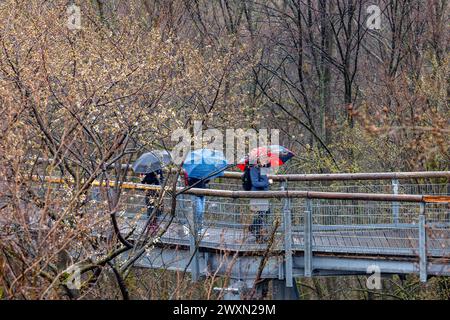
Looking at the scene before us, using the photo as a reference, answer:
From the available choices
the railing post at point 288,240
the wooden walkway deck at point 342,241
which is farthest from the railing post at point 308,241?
the railing post at point 288,240

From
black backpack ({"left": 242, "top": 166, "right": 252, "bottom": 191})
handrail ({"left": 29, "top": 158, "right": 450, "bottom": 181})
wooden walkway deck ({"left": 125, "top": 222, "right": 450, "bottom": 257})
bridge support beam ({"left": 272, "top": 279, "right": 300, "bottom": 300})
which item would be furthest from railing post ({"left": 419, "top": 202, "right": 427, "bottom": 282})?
black backpack ({"left": 242, "top": 166, "right": 252, "bottom": 191})

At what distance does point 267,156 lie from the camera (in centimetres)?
1339

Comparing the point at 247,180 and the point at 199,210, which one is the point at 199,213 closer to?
the point at 199,210

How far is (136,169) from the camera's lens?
43.9 ft

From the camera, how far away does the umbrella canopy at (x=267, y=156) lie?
13117mm

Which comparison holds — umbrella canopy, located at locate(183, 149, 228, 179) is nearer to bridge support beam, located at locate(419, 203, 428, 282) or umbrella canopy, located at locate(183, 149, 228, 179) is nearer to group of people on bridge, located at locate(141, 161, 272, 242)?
group of people on bridge, located at locate(141, 161, 272, 242)

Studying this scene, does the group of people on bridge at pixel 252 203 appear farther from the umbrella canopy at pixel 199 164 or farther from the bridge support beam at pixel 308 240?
the bridge support beam at pixel 308 240

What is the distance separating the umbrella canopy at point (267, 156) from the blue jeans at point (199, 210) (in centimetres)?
108

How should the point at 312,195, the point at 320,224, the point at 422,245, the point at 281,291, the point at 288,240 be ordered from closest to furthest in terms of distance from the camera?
the point at 422,245
the point at 312,195
the point at 288,240
the point at 320,224
the point at 281,291

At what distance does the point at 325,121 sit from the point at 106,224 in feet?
41.0

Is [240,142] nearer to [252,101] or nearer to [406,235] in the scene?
[406,235]

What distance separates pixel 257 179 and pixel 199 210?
4.89ft

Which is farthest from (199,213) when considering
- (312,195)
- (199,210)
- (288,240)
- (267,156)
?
(267,156)
